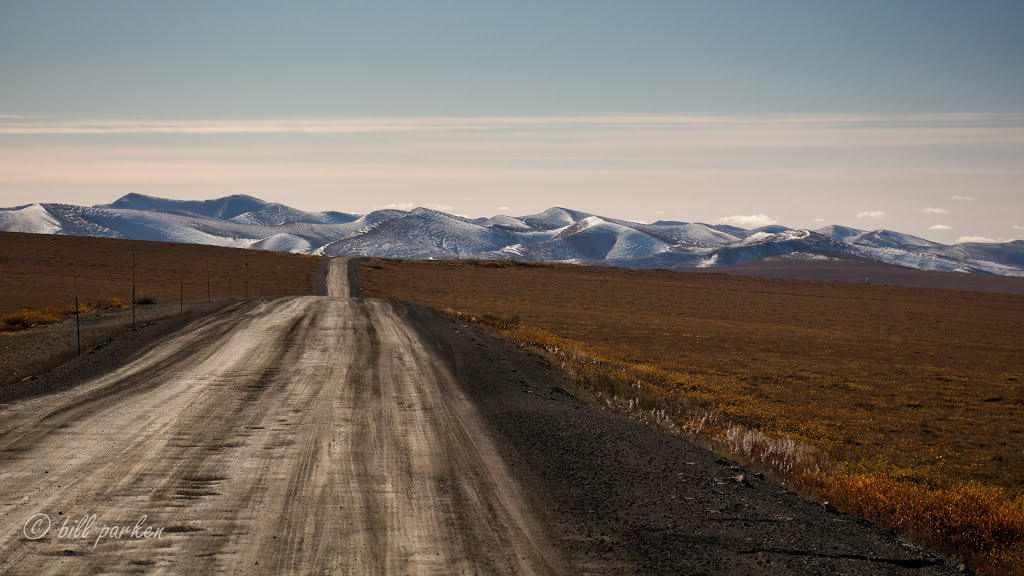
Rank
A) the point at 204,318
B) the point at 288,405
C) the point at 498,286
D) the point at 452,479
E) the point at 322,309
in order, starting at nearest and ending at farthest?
1. the point at 452,479
2. the point at 288,405
3. the point at 204,318
4. the point at 322,309
5. the point at 498,286

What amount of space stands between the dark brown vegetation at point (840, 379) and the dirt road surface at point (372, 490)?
6.28 ft

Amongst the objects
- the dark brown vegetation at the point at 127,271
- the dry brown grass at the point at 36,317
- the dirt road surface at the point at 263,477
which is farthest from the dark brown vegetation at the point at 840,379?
the dry brown grass at the point at 36,317

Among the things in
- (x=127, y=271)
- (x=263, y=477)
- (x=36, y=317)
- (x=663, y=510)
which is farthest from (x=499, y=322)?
(x=127, y=271)

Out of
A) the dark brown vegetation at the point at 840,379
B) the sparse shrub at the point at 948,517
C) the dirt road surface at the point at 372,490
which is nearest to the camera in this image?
the dirt road surface at the point at 372,490

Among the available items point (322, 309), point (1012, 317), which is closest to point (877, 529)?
point (322, 309)

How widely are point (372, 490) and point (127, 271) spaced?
240 ft

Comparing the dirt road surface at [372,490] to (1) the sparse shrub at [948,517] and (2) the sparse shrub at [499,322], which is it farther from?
(2) the sparse shrub at [499,322]

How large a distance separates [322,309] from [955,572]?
29.7m

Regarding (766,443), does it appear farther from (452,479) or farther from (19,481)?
(19,481)

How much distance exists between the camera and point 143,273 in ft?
240

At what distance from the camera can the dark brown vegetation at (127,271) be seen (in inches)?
1961

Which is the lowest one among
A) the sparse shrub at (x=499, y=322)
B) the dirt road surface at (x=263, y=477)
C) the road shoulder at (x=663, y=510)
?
the sparse shrub at (x=499, y=322)

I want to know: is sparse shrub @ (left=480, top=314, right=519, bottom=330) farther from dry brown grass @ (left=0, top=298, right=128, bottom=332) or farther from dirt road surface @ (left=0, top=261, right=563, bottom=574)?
dirt road surface @ (left=0, top=261, right=563, bottom=574)

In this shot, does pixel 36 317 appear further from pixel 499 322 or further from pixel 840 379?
pixel 840 379
